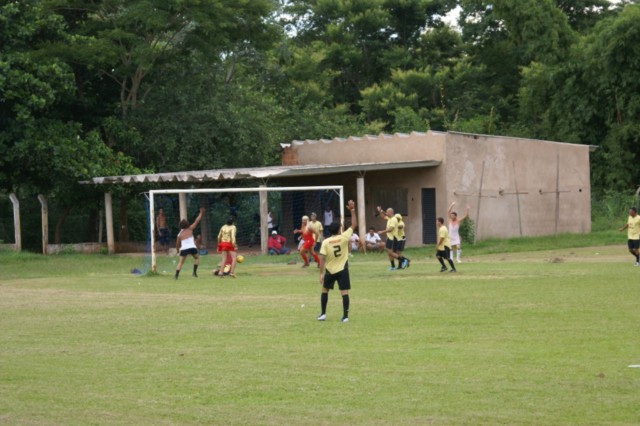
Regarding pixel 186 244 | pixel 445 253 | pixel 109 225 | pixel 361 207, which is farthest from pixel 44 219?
pixel 445 253

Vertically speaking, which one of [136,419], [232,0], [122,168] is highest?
[232,0]

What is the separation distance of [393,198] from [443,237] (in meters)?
14.0

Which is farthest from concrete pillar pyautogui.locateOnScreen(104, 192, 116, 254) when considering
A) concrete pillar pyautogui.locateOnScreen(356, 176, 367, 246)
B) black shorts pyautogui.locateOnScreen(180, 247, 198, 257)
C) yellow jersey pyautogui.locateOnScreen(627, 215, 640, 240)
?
yellow jersey pyautogui.locateOnScreen(627, 215, 640, 240)

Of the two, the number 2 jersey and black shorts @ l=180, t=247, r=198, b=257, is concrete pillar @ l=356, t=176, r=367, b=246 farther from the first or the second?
the number 2 jersey

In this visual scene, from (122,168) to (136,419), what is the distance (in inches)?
1222

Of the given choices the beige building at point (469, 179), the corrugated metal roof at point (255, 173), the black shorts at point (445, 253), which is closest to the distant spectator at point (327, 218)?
the beige building at point (469, 179)

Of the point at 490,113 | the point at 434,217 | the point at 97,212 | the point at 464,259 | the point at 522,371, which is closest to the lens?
the point at 522,371

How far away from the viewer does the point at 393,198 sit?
4075 cm

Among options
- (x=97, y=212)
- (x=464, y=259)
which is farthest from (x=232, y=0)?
(x=464, y=259)

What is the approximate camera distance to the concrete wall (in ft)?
129

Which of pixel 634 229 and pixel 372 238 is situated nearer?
pixel 634 229

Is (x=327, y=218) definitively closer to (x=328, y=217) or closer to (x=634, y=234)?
(x=328, y=217)

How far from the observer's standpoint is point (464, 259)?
3388 centimetres

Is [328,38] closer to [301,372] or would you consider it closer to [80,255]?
[80,255]
